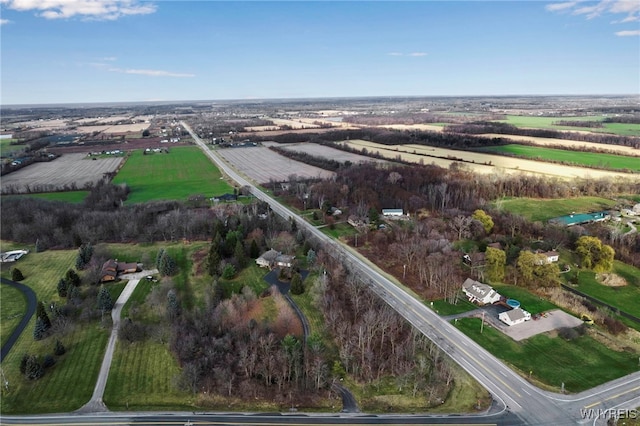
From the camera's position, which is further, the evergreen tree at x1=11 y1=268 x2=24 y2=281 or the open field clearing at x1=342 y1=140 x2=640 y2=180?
the open field clearing at x1=342 y1=140 x2=640 y2=180

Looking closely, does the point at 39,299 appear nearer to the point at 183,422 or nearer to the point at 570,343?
the point at 183,422

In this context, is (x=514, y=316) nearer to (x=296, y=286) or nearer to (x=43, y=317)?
(x=296, y=286)

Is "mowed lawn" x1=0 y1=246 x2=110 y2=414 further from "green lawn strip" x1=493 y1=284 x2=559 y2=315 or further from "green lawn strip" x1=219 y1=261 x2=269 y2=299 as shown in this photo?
"green lawn strip" x1=493 y1=284 x2=559 y2=315

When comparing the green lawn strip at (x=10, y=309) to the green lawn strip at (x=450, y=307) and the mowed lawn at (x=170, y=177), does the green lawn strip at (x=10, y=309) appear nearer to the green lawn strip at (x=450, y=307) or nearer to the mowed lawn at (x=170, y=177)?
the mowed lawn at (x=170, y=177)

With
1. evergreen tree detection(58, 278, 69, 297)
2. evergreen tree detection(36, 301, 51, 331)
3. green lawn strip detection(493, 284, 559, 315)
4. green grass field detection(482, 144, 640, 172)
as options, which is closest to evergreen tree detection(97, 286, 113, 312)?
evergreen tree detection(36, 301, 51, 331)

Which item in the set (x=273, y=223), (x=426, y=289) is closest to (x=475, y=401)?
(x=426, y=289)

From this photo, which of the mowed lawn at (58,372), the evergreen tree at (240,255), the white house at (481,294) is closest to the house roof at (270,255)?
the evergreen tree at (240,255)
